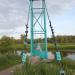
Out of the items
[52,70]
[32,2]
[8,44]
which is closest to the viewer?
[52,70]

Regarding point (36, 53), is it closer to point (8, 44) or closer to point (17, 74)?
point (17, 74)

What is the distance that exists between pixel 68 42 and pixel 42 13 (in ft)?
134

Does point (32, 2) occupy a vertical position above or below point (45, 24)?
above

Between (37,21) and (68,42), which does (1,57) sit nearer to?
(37,21)

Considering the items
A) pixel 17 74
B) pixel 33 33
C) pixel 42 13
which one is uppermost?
pixel 42 13

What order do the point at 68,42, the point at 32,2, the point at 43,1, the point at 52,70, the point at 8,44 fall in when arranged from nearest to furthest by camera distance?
the point at 52,70
the point at 43,1
the point at 32,2
the point at 8,44
the point at 68,42

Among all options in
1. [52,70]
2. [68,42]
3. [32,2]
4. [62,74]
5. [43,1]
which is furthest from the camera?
[68,42]

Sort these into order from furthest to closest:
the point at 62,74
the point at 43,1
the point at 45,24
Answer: the point at 45,24 → the point at 43,1 → the point at 62,74

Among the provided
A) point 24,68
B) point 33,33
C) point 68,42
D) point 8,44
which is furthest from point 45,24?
point 68,42

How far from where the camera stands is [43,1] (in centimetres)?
1686

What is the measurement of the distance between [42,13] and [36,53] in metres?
3.42

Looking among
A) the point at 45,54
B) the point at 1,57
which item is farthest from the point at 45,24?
the point at 1,57

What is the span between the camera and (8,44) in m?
36.6

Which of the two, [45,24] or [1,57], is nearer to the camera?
[1,57]
